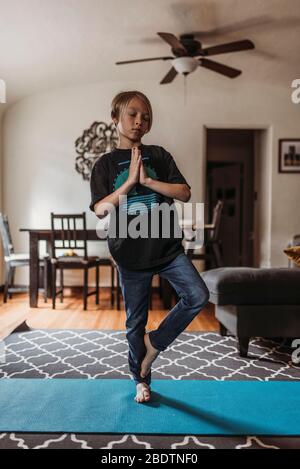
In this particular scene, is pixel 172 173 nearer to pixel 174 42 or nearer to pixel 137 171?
pixel 137 171

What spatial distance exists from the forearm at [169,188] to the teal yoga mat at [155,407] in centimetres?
87

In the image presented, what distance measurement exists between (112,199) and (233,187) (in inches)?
222

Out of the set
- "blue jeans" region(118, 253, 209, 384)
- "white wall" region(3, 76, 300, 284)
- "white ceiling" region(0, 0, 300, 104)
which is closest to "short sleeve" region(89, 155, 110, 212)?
"blue jeans" region(118, 253, 209, 384)

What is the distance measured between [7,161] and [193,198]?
2.47m

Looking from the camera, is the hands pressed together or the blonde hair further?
the blonde hair

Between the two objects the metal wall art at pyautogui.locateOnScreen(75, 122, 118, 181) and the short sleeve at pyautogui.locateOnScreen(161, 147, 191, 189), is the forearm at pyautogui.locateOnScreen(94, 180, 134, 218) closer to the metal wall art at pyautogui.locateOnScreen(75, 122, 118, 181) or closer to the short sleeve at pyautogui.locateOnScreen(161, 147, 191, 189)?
the short sleeve at pyautogui.locateOnScreen(161, 147, 191, 189)

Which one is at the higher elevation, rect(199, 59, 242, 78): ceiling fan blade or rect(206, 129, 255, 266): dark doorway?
rect(199, 59, 242, 78): ceiling fan blade

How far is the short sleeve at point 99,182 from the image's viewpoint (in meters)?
1.88

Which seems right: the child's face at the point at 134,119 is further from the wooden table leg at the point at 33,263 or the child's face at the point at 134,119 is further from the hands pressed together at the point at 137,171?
the wooden table leg at the point at 33,263

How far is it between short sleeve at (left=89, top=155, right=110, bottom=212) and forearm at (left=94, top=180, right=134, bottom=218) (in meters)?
0.04

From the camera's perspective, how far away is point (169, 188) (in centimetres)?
179

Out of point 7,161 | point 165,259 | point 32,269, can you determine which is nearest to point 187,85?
point 7,161

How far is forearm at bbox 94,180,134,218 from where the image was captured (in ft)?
5.78
